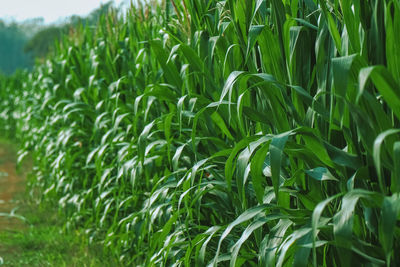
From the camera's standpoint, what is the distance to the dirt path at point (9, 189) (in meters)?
4.55

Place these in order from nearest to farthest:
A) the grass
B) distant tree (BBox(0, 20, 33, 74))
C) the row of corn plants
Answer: the row of corn plants → the grass → distant tree (BBox(0, 20, 33, 74))

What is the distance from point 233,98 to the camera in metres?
1.93

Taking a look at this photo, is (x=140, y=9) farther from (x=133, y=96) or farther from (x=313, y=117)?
(x=313, y=117)

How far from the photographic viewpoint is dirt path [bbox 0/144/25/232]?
4555mm

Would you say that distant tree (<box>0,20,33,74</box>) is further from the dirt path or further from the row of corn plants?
the row of corn plants

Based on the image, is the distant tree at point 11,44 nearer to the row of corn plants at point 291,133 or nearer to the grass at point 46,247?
the grass at point 46,247

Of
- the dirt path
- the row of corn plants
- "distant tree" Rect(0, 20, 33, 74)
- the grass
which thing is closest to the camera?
the row of corn plants

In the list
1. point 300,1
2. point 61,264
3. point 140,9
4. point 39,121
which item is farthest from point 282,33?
point 39,121

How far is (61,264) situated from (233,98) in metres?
1.91

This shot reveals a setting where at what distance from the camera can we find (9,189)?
6090 mm

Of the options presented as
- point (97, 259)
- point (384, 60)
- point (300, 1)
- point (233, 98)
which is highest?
point (300, 1)

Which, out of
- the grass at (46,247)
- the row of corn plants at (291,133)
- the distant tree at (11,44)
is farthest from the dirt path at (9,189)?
the distant tree at (11,44)

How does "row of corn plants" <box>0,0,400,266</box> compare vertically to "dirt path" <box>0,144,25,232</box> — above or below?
above

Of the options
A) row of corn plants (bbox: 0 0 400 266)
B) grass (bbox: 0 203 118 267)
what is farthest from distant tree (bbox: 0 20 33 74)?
row of corn plants (bbox: 0 0 400 266)
